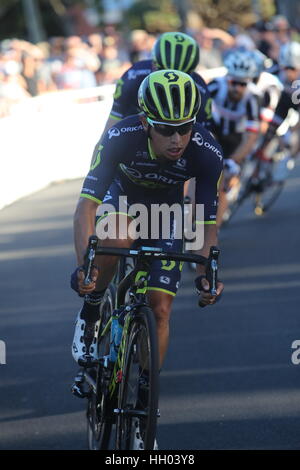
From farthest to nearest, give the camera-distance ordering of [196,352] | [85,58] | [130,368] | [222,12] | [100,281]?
[222,12], [85,58], [196,352], [100,281], [130,368]

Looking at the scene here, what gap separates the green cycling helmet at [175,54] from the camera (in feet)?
28.2

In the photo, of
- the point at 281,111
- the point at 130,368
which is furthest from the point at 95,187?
the point at 281,111

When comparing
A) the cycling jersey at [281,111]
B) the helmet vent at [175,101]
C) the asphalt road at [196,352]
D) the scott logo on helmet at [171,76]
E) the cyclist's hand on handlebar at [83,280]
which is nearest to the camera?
the cyclist's hand on handlebar at [83,280]

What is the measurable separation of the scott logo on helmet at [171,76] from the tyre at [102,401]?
4.22 feet

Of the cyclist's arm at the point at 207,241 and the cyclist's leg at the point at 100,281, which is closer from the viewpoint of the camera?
the cyclist's arm at the point at 207,241

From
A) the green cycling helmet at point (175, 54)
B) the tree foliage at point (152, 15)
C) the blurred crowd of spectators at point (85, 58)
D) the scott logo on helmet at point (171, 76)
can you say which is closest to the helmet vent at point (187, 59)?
the green cycling helmet at point (175, 54)

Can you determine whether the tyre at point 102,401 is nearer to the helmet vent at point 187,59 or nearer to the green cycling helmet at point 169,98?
the green cycling helmet at point 169,98

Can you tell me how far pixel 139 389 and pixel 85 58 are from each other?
53.6 feet

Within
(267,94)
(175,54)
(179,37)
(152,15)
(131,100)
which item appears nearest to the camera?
(131,100)

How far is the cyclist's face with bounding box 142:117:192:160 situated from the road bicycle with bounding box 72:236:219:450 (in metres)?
0.50

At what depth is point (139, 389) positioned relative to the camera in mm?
5141

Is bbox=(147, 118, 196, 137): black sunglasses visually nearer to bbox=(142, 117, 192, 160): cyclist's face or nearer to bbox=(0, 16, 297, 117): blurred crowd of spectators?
bbox=(142, 117, 192, 160): cyclist's face

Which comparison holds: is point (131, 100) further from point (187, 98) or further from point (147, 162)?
point (187, 98)
